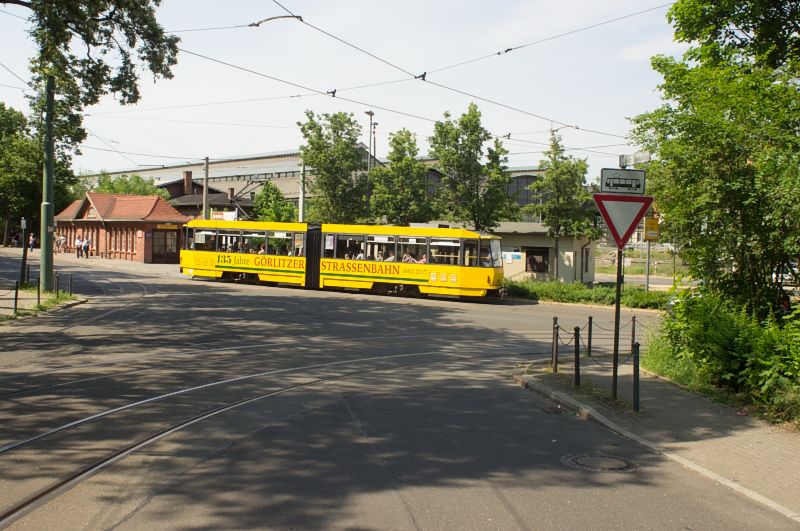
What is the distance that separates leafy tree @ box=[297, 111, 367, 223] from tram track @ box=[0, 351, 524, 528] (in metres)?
27.2

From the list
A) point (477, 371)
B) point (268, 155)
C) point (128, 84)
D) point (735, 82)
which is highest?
point (268, 155)

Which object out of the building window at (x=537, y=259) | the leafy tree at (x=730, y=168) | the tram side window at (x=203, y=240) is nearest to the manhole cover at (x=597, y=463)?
the leafy tree at (x=730, y=168)

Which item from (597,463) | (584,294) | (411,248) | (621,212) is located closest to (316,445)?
(597,463)

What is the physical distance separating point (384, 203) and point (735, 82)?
27457mm

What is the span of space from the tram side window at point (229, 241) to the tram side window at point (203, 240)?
398 millimetres

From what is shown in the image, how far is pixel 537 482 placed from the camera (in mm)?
5996

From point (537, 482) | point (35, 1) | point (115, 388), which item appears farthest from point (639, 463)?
point (35, 1)

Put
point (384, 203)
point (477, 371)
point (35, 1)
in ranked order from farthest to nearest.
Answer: point (384, 203) → point (35, 1) → point (477, 371)

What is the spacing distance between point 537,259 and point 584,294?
7912 mm

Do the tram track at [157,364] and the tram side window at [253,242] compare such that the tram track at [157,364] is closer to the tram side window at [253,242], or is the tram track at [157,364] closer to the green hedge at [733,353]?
the green hedge at [733,353]

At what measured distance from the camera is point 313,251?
31.3 metres

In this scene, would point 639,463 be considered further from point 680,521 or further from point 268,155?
point 268,155

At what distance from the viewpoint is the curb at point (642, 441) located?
555cm

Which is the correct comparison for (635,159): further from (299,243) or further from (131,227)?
(131,227)
